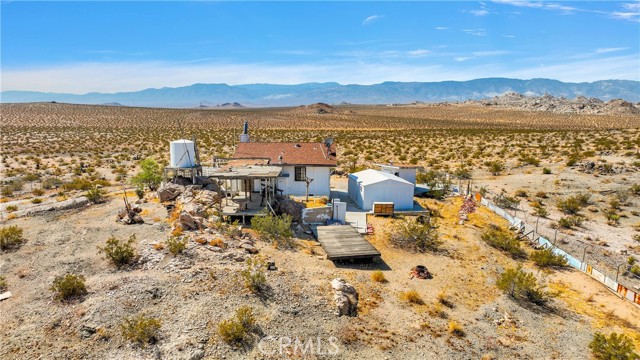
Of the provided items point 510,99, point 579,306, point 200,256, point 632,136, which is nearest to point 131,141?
Result: point 200,256

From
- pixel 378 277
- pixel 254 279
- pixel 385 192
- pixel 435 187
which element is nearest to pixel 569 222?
pixel 435 187

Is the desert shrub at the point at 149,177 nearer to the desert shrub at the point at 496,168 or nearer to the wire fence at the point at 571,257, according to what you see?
the wire fence at the point at 571,257

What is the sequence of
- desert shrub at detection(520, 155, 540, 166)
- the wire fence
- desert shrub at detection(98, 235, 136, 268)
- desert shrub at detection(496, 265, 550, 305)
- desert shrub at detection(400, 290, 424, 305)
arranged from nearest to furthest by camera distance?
1. desert shrub at detection(400, 290, 424, 305)
2. desert shrub at detection(98, 235, 136, 268)
3. desert shrub at detection(496, 265, 550, 305)
4. the wire fence
5. desert shrub at detection(520, 155, 540, 166)

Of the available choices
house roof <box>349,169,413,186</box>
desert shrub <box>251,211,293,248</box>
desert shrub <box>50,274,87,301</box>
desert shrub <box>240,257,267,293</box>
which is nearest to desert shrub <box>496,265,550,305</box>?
desert shrub <box>251,211,293,248</box>

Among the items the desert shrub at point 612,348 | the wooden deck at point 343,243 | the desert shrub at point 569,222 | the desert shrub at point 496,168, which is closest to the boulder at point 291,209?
the wooden deck at point 343,243

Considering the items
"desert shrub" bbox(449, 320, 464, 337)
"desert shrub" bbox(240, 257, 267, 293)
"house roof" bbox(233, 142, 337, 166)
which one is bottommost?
"desert shrub" bbox(449, 320, 464, 337)

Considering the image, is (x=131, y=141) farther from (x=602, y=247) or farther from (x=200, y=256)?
(x=602, y=247)

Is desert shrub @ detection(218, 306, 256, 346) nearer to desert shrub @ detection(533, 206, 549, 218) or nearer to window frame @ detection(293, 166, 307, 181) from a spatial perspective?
window frame @ detection(293, 166, 307, 181)
